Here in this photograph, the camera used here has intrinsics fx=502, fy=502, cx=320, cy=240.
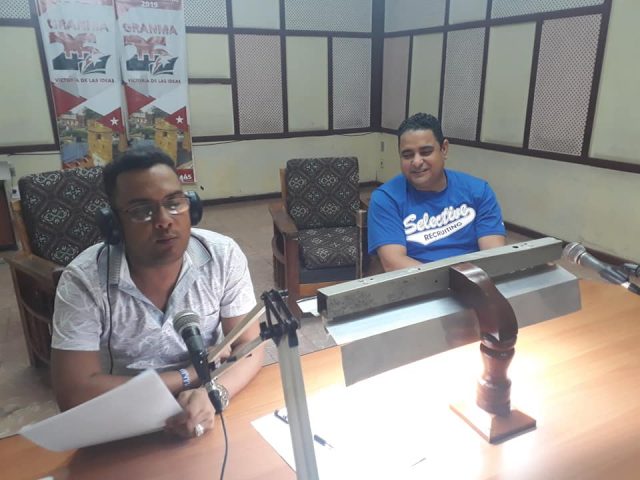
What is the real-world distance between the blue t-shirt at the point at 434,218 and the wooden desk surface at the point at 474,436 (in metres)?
0.73

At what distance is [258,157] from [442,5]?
7.60 ft

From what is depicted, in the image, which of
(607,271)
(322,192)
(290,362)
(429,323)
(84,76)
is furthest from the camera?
(84,76)

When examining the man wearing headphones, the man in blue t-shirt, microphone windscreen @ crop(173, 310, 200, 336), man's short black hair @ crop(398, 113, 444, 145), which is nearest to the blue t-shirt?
the man in blue t-shirt

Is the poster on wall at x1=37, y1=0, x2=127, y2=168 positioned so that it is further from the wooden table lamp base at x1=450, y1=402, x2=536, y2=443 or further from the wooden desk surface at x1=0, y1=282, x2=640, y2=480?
the wooden table lamp base at x1=450, y1=402, x2=536, y2=443

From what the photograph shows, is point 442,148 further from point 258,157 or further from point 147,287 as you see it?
point 258,157

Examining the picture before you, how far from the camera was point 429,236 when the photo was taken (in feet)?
6.47

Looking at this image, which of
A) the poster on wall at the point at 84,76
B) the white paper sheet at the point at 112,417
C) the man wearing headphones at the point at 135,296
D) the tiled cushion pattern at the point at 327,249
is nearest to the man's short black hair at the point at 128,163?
the man wearing headphones at the point at 135,296

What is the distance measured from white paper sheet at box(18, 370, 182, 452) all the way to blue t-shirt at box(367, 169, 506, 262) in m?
1.22

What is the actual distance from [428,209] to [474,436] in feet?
3.73

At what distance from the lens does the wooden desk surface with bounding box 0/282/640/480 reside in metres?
0.88

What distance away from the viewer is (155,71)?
462 cm

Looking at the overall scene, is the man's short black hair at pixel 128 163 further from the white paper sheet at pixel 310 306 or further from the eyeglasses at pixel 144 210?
the white paper sheet at pixel 310 306

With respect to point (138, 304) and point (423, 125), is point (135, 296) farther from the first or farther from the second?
point (423, 125)

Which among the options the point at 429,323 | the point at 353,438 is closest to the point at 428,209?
the point at 353,438
